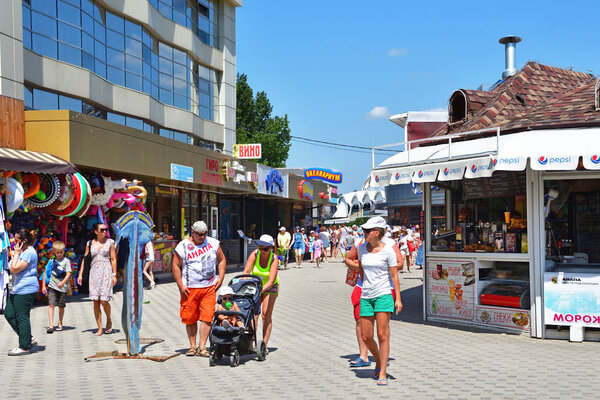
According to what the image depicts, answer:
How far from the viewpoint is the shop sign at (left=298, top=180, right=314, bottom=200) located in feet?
108

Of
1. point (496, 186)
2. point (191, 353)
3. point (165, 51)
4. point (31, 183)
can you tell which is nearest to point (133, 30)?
point (165, 51)

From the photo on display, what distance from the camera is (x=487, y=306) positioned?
10.8 m

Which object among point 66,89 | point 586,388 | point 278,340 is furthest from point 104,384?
point 66,89

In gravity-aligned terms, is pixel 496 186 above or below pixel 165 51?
below

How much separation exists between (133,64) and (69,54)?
3.98 m

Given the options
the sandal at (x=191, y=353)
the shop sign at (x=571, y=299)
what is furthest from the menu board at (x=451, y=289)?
the sandal at (x=191, y=353)

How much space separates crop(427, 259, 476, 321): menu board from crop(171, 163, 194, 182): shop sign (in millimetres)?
9477

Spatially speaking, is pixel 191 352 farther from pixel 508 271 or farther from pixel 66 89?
pixel 66 89

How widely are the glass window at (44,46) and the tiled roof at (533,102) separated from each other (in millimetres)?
11103

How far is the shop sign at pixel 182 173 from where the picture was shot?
62.0 feet

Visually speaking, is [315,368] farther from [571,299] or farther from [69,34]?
[69,34]

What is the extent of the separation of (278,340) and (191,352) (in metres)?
1.75

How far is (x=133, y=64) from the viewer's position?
75.4 ft

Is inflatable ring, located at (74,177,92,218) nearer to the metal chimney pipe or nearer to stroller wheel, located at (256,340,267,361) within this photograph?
stroller wheel, located at (256,340,267,361)
